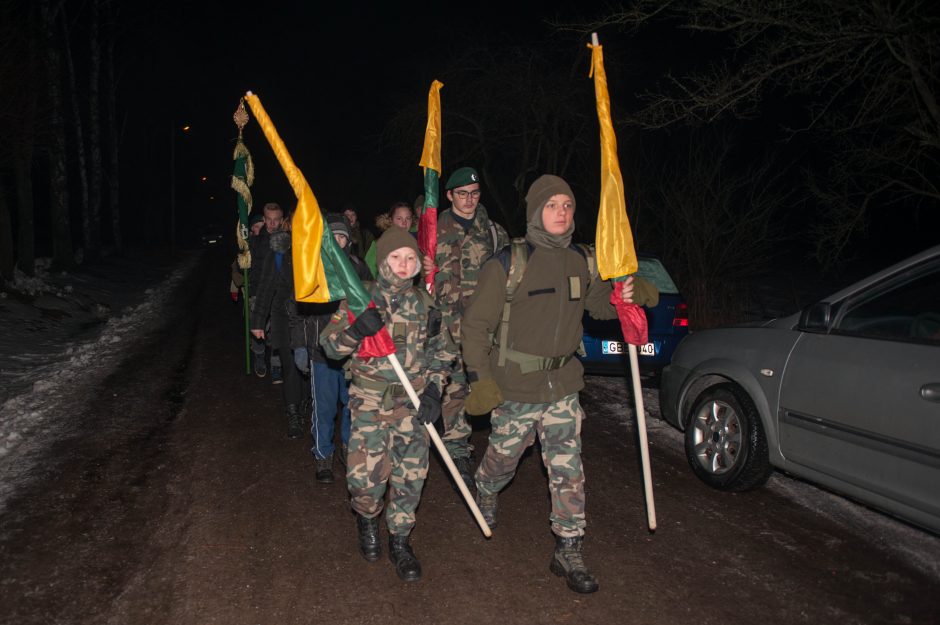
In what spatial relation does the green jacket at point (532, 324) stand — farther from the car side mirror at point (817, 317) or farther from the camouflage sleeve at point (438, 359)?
the car side mirror at point (817, 317)

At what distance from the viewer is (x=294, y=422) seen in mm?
6430

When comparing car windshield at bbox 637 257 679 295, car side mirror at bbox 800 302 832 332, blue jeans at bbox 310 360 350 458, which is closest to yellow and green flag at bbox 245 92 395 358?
blue jeans at bbox 310 360 350 458

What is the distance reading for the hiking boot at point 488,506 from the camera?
4281mm

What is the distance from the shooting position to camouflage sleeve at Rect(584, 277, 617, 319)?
415 cm

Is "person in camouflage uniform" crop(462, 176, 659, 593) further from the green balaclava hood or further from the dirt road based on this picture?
the dirt road

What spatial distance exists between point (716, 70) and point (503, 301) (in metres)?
7.22

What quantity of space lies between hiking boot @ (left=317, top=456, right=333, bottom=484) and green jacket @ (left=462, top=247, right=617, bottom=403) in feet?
6.53

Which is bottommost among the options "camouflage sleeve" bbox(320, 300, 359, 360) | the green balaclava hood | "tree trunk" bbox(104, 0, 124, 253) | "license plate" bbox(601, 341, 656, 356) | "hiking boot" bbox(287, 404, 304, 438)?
"hiking boot" bbox(287, 404, 304, 438)

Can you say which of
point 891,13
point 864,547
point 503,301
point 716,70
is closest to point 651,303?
point 503,301

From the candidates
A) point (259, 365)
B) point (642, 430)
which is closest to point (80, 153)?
point (259, 365)

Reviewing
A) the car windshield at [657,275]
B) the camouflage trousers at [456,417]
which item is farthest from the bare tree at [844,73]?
the camouflage trousers at [456,417]

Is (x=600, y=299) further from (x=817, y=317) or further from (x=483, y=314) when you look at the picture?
(x=817, y=317)

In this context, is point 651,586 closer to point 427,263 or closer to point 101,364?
point 427,263

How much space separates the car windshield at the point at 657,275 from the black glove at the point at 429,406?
469 centimetres
